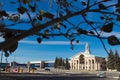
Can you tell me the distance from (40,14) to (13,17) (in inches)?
32.8

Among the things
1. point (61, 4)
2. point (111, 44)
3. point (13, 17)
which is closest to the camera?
point (111, 44)

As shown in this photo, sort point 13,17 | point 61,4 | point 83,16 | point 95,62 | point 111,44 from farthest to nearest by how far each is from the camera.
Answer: point 95,62 → point 13,17 → point 61,4 → point 83,16 → point 111,44

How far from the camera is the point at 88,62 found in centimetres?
18212

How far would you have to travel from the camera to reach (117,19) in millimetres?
3504

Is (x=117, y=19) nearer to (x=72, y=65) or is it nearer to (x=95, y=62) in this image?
(x=95, y=62)

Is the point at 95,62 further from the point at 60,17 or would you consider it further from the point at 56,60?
the point at 60,17

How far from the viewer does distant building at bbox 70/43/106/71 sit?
7096 inches

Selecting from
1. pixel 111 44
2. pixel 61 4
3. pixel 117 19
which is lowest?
pixel 111 44

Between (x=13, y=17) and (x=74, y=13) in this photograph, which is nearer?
(x=74, y=13)

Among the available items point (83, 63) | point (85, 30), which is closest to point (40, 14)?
point (85, 30)

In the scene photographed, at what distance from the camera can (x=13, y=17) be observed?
430cm

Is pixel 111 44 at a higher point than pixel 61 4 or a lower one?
lower

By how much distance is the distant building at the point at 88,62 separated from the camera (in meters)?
180

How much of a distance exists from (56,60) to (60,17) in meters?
191
